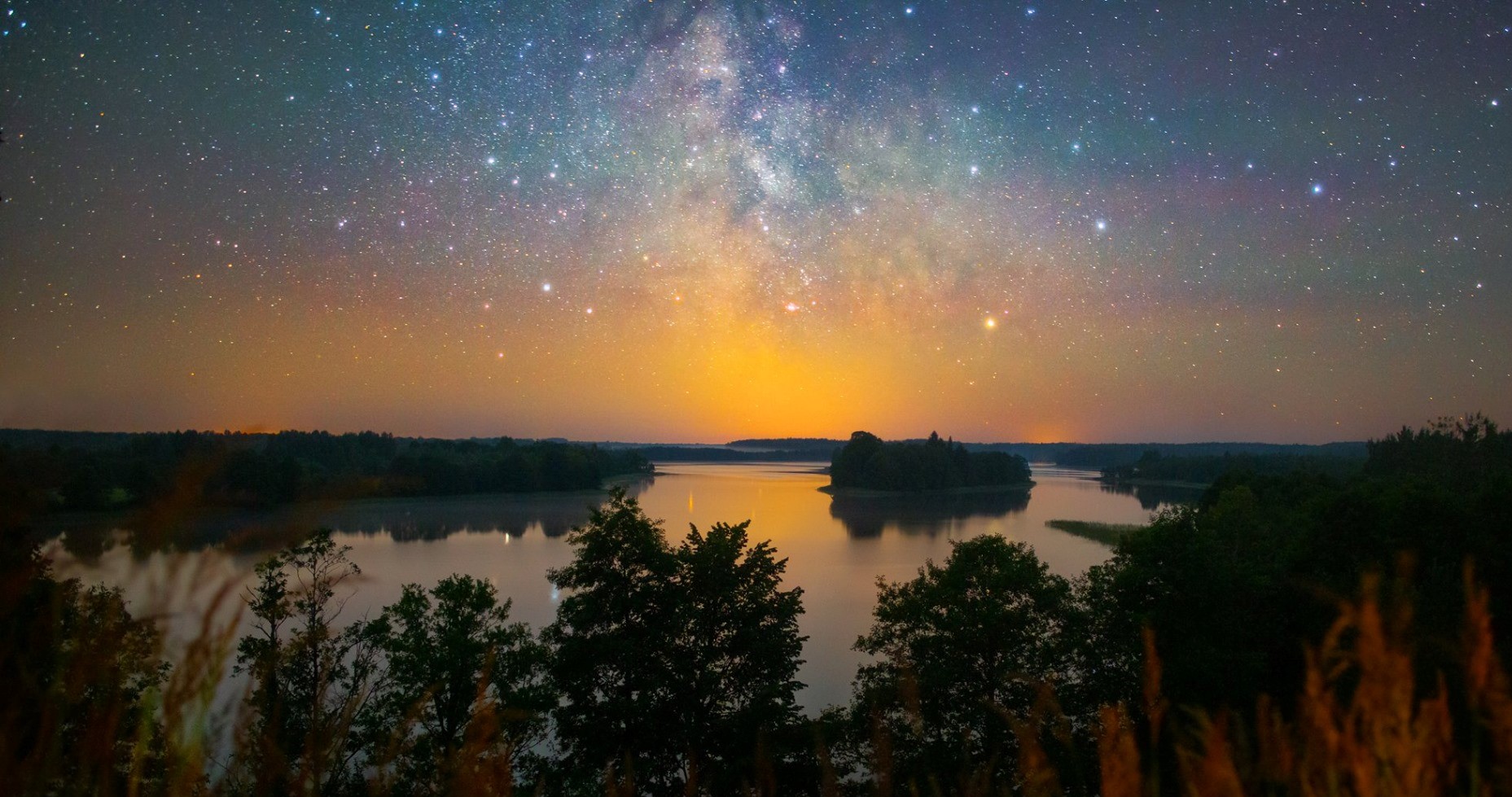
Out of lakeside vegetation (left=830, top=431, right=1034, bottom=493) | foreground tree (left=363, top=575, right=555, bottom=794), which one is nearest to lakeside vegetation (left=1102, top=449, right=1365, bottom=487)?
lakeside vegetation (left=830, top=431, right=1034, bottom=493)

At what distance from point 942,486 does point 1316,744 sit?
3044 inches

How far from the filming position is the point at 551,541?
113ft

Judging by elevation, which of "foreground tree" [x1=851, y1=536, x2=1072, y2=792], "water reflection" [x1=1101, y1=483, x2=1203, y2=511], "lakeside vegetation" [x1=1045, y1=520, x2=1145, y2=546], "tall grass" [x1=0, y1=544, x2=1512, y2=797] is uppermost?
"tall grass" [x1=0, y1=544, x2=1512, y2=797]

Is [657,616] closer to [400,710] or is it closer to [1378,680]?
[400,710]

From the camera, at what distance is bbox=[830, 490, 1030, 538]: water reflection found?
4269 cm

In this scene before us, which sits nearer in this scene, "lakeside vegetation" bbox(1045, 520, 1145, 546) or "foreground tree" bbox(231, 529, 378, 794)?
"foreground tree" bbox(231, 529, 378, 794)

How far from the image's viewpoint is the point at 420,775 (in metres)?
8.24

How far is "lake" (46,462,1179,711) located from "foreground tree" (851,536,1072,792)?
10.5 feet

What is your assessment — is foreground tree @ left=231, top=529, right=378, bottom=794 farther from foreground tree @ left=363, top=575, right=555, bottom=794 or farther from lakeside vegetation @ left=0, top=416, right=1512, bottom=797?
foreground tree @ left=363, top=575, right=555, bottom=794

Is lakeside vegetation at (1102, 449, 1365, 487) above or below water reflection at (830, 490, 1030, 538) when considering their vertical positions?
above

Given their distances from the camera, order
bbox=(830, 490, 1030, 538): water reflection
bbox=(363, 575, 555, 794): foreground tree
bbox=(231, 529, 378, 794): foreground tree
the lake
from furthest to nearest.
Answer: bbox=(830, 490, 1030, 538): water reflection < bbox=(363, 575, 555, 794): foreground tree < bbox=(231, 529, 378, 794): foreground tree < the lake

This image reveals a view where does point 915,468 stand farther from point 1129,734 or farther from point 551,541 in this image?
point 1129,734

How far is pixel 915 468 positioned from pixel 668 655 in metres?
65.7

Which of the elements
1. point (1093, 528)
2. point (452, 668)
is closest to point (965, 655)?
point (452, 668)
